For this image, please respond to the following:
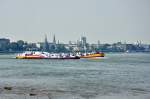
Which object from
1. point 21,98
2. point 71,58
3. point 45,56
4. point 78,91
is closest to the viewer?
point 21,98

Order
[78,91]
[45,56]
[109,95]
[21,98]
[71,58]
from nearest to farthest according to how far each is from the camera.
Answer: [21,98] < [109,95] < [78,91] < [71,58] < [45,56]

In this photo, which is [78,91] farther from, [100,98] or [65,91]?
Result: [100,98]

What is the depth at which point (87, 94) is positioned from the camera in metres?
36.3

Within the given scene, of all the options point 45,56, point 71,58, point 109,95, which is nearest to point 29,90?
point 109,95

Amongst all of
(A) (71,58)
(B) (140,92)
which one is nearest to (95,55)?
(A) (71,58)

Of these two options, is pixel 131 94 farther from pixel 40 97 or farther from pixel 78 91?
pixel 40 97

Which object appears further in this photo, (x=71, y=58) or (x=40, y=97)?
(x=71, y=58)

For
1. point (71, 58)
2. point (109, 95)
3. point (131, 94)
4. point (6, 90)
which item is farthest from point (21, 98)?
point (71, 58)

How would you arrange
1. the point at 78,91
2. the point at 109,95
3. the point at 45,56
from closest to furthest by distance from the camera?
the point at 109,95, the point at 78,91, the point at 45,56

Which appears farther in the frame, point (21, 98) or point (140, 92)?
point (140, 92)

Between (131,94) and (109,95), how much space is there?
2.25 meters

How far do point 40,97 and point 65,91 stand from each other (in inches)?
216

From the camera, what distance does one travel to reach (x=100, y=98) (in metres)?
34.0

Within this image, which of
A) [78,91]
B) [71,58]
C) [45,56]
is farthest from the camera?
[45,56]
